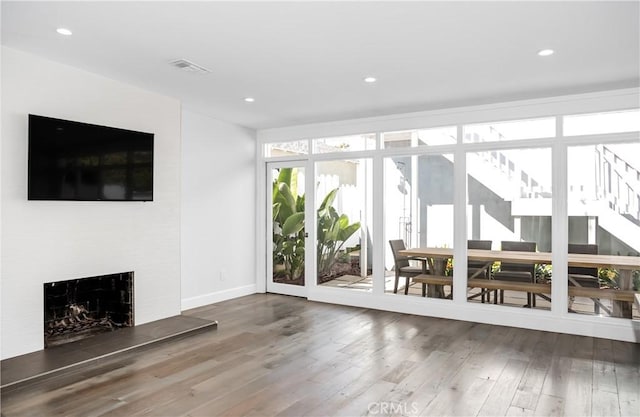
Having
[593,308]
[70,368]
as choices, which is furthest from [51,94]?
[593,308]

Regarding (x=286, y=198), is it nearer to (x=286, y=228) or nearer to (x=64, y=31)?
(x=286, y=228)

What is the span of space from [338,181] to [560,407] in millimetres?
3933

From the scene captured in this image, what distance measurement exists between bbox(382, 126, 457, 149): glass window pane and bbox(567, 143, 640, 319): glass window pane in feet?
4.34

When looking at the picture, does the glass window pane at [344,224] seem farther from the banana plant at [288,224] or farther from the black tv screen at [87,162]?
the black tv screen at [87,162]

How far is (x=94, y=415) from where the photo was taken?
105 inches

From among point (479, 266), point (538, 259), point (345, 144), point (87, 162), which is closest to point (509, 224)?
point (538, 259)

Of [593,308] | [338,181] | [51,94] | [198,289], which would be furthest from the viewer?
[338,181]

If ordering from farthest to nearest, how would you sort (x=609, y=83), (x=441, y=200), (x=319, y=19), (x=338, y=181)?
(x=338, y=181) < (x=441, y=200) < (x=609, y=83) < (x=319, y=19)

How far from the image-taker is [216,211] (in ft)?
19.7

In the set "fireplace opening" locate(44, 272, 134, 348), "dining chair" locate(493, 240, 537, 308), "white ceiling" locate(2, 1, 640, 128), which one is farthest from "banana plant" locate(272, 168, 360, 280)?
"fireplace opening" locate(44, 272, 134, 348)

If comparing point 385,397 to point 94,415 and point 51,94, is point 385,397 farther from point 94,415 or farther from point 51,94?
point 51,94

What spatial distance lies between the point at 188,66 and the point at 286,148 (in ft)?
9.48

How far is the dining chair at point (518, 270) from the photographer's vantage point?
4.84 metres

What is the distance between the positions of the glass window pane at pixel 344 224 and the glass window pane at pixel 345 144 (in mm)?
177
